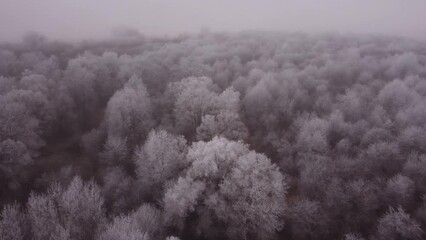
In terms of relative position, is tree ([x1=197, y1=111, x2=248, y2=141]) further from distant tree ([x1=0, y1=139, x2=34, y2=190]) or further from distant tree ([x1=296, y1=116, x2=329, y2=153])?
distant tree ([x1=0, y1=139, x2=34, y2=190])

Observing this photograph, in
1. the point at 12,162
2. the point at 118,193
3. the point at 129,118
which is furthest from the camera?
the point at 129,118

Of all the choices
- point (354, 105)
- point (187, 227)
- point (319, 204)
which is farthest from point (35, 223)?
point (354, 105)

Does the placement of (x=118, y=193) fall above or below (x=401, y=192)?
below

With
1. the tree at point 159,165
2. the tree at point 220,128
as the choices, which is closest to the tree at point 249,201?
the tree at point 159,165

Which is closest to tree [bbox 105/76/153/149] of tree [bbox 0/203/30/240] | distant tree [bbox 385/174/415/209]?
tree [bbox 0/203/30/240]

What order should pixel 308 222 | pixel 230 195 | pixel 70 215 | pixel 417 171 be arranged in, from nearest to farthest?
pixel 70 215 → pixel 230 195 → pixel 308 222 → pixel 417 171

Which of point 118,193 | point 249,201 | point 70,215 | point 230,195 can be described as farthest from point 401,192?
point 70,215

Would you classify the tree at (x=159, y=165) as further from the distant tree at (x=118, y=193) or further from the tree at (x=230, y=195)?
the tree at (x=230, y=195)

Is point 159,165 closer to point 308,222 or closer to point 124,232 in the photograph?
point 124,232

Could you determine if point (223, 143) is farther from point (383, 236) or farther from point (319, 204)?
point (383, 236)
